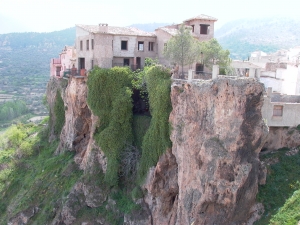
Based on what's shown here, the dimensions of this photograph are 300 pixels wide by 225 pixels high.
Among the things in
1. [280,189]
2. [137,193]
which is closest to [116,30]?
[137,193]

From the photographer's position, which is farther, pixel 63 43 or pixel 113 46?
pixel 63 43

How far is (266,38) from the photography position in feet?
425

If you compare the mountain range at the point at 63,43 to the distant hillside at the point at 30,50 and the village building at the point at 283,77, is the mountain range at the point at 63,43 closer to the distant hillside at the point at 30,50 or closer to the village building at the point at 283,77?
the distant hillside at the point at 30,50

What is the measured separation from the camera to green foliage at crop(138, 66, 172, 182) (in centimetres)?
2484

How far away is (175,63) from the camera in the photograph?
97.2ft

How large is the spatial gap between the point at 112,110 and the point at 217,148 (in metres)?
11.0

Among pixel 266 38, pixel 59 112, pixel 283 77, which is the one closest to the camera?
pixel 283 77

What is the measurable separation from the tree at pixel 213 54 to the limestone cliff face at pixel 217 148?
27.4 feet

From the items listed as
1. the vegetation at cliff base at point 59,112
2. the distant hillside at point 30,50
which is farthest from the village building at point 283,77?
the distant hillside at point 30,50

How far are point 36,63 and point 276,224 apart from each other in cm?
13615

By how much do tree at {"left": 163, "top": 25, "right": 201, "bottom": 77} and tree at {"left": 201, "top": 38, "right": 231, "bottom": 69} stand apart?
1.58 m

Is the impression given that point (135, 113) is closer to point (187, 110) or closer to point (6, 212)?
point (187, 110)

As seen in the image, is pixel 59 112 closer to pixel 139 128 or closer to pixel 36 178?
pixel 36 178

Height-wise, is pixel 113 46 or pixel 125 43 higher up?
pixel 125 43
